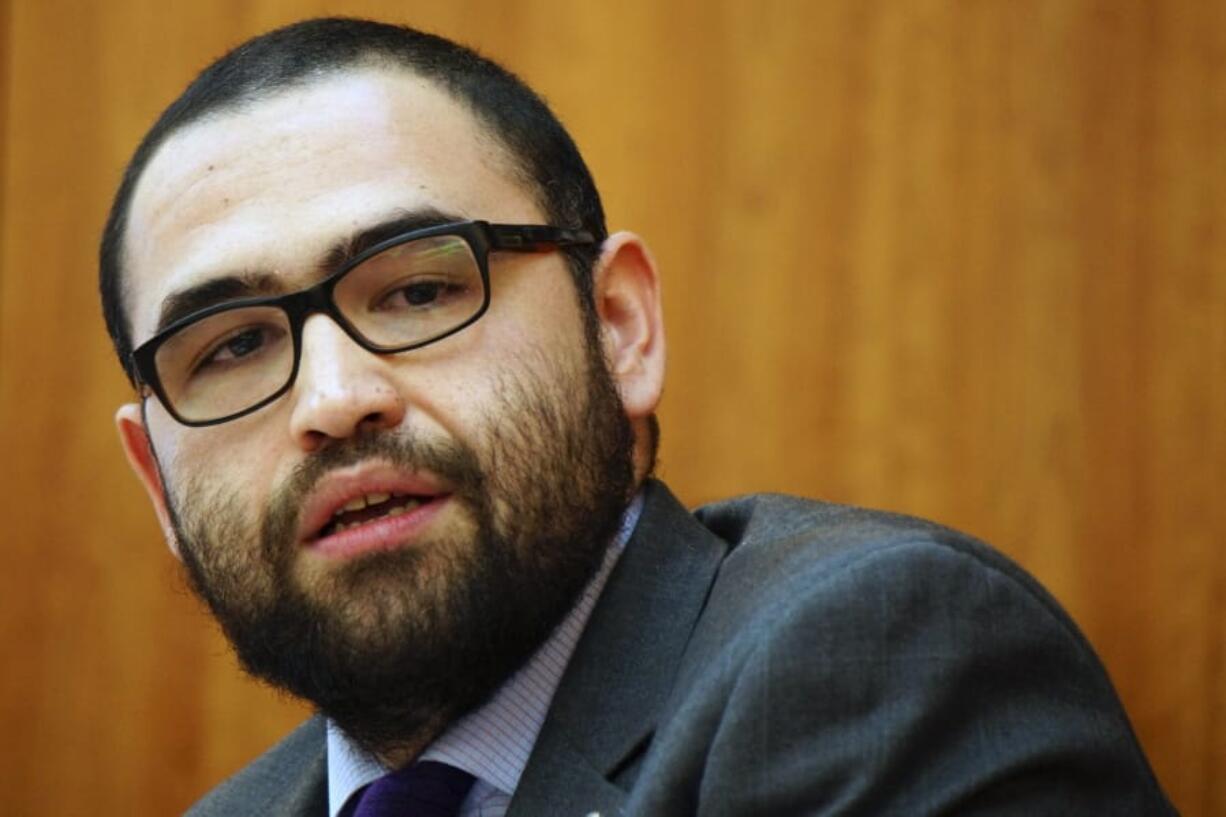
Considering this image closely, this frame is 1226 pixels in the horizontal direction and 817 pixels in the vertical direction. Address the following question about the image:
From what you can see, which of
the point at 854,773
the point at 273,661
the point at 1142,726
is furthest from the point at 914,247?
the point at 854,773

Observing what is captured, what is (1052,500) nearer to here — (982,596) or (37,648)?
(982,596)

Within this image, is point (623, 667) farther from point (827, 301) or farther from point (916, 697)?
point (827, 301)

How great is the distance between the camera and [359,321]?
1.47m

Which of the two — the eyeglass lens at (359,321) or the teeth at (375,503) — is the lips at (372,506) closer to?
the teeth at (375,503)

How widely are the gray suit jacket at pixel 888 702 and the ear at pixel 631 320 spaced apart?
0.36 m

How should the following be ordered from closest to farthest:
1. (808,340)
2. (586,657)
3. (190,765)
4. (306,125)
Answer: (586,657) → (306,125) → (808,340) → (190,765)

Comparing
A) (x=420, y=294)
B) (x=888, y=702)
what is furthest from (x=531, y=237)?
(x=888, y=702)

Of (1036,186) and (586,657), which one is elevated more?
(1036,186)

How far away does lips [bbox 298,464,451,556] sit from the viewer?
4.55 feet

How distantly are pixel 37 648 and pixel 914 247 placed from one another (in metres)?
1.46

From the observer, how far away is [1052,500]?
213 cm

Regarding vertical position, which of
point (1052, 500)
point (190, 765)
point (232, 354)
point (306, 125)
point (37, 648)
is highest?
point (306, 125)

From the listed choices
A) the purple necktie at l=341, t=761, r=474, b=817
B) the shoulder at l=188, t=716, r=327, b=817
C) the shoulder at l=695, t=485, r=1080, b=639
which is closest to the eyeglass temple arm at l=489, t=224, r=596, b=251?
the shoulder at l=695, t=485, r=1080, b=639

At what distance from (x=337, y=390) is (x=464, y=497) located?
14cm
